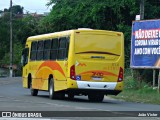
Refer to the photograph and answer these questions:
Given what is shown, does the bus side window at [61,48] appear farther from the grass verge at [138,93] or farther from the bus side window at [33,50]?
the grass verge at [138,93]

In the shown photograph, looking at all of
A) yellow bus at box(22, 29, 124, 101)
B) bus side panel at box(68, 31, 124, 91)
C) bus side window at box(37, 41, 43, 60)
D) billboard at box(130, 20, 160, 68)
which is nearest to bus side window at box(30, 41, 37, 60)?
bus side window at box(37, 41, 43, 60)

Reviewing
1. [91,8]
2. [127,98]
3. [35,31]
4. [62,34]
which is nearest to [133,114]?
[62,34]

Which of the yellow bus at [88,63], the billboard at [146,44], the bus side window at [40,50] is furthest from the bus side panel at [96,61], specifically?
the billboard at [146,44]

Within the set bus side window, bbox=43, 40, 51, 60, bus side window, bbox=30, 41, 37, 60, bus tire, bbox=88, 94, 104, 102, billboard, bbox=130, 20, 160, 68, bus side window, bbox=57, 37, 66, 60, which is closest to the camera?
bus side window, bbox=57, 37, 66, 60

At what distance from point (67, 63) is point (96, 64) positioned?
4.22ft

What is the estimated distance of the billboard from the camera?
3287 cm

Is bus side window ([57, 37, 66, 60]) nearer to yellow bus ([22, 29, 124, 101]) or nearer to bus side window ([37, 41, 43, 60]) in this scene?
yellow bus ([22, 29, 124, 101])

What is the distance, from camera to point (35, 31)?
6694cm

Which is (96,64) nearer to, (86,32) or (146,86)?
(86,32)

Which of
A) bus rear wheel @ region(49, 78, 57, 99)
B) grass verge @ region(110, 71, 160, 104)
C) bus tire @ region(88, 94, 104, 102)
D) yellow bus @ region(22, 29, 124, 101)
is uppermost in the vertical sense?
yellow bus @ region(22, 29, 124, 101)

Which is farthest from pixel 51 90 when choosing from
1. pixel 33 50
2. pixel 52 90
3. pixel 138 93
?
pixel 138 93

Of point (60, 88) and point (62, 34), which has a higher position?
point (62, 34)

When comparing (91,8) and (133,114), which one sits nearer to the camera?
(133,114)

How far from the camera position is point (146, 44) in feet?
111
